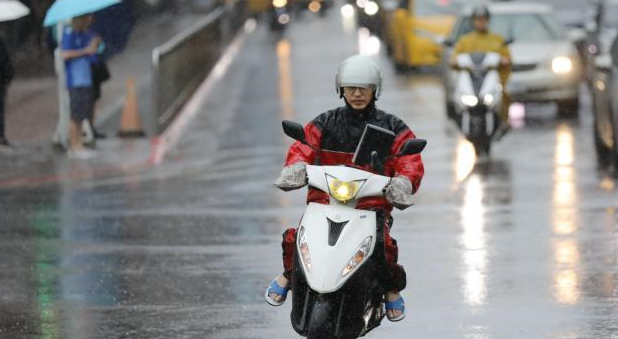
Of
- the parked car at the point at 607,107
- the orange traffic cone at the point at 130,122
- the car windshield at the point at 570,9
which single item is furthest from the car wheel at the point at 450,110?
the car windshield at the point at 570,9

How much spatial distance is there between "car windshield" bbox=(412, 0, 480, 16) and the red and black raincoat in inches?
919

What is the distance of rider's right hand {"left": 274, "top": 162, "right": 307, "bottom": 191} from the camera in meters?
7.64

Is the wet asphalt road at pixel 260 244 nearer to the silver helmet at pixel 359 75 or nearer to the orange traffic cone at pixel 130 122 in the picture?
the orange traffic cone at pixel 130 122

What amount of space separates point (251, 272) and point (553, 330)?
2761 mm

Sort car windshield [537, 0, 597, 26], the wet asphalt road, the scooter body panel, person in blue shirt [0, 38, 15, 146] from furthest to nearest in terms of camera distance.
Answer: car windshield [537, 0, 597, 26] → person in blue shirt [0, 38, 15, 146] → the wet asphalt road → the scooter body panel

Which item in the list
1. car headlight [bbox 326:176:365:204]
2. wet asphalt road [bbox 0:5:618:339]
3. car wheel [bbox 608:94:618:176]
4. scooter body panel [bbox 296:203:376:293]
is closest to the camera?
scooter body panel [bbox 296:203:376:293]

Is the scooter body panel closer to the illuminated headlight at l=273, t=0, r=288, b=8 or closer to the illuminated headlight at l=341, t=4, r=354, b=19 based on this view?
the illuminated headlight at l=273, t=0, r=288, b=8

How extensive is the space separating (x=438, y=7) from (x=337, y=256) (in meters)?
24.4

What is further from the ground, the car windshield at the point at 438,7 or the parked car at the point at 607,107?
the parked car at the point at 607,107

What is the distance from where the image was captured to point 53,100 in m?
26.3

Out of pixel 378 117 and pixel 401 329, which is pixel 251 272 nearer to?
pixel 401 329

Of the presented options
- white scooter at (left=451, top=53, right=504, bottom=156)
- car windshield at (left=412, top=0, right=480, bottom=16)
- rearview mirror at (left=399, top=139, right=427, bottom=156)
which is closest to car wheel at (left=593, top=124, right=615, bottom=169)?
white scooter at (left=451, top=53, right=504, bottom=156)

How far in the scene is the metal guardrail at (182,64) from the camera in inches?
840

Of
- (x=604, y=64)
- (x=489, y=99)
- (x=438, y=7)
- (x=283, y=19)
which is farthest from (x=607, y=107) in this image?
(x=283, y=19)
